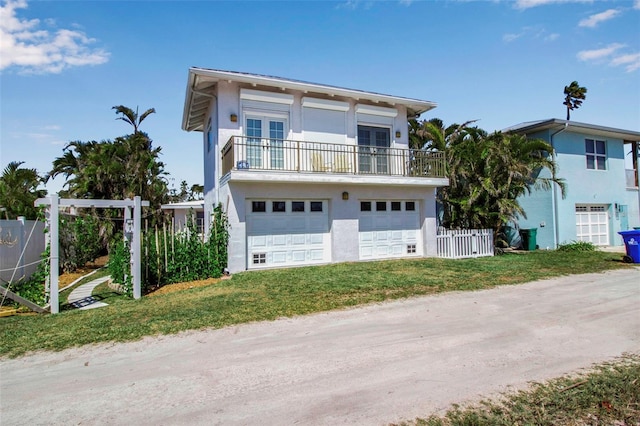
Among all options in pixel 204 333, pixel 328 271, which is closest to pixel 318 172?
pixel 328 271

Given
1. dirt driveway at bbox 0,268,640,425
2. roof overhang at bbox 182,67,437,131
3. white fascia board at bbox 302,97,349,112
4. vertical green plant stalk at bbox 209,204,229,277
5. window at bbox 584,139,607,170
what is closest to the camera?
dirt driveway at bbox 0,268,640,425

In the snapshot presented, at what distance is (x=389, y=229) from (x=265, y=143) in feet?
19.3

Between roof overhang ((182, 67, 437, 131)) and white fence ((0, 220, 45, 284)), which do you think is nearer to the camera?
white fence ((0, 220, 45, 284))

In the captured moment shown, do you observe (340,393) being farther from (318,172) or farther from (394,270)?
(318,172)

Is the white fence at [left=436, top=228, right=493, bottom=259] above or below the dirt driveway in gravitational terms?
above

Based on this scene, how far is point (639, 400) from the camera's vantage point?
3447mm

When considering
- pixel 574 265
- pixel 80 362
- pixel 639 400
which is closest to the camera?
pixel 639 400

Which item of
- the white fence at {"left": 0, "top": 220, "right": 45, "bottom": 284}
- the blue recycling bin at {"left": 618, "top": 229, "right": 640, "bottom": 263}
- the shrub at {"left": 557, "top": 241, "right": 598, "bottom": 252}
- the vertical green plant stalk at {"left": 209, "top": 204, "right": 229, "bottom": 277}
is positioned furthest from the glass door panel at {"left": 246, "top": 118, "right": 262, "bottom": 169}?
the shrub at {"left": 557, "top": 241, "right": 598, "bottom": 252}

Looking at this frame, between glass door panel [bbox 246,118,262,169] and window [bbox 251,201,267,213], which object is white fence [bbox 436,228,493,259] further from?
glass door panel [bbox 246,118,262,169]

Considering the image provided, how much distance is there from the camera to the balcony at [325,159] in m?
12.3

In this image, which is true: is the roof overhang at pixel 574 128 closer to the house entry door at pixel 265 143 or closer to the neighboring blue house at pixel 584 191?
the neighboring blue house at pixel 584 191

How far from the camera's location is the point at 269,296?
27.3 ft

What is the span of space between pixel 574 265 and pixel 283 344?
11.5m

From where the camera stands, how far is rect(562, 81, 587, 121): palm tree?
1314 inches
